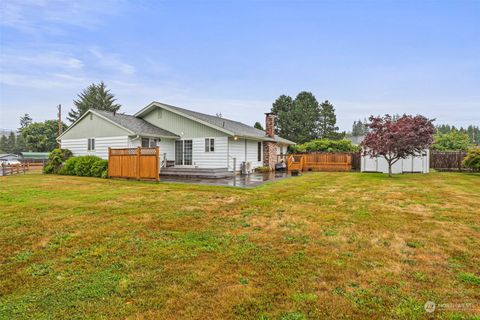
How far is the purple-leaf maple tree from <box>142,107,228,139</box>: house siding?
916cm

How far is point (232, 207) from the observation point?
7.27m

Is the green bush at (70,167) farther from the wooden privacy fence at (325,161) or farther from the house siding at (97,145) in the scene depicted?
the wooden privacy fence at (325,161)

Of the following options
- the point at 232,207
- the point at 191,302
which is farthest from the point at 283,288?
the point at 232,207

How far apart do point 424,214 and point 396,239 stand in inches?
100

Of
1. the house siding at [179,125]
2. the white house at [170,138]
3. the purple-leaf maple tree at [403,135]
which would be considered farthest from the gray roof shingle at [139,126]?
the purple-leaf maple tree at [403,135]

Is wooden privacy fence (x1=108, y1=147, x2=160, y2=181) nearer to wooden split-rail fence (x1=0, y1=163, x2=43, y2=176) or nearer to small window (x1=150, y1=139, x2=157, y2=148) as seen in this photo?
small window (x1=150, y1=139, x2=157, y2=148)

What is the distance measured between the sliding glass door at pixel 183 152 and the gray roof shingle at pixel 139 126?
2.15 feet

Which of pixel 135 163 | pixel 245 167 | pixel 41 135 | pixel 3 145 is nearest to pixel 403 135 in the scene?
pixel 245 167

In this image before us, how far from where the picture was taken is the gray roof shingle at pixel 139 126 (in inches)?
667

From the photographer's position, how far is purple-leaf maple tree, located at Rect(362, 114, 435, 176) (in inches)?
595

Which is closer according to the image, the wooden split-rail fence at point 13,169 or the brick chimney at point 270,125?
the wooden split-rail fence at point 13,169

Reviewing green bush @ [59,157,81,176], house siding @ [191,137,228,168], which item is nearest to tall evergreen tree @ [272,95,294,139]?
house siding @ [191,137,228,168]

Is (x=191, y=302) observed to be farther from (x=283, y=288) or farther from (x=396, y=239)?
(x=396, y=239)

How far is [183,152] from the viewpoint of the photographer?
18.4m
